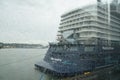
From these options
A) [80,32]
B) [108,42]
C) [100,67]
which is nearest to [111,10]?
[108,42]

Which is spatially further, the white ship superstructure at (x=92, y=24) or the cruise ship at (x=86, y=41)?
the white ship superstructure at (x=92, y=24)

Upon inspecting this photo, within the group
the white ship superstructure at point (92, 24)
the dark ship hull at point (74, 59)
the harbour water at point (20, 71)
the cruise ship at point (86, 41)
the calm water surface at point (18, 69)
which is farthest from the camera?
the white ship superstructure at point (92, 24)

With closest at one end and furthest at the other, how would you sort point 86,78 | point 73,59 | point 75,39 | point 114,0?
point 86,78
point 73,59
point 75,39
point 114,0

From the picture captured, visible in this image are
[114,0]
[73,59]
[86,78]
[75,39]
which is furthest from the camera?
[114,0]

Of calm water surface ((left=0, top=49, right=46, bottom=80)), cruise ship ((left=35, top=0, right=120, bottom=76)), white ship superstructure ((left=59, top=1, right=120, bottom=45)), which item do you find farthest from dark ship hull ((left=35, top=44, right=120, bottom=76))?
calm water surface ((left=0, top=49, right=46, bottom=80))

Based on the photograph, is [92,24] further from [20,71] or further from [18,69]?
[18,69]

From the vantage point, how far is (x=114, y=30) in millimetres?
23016

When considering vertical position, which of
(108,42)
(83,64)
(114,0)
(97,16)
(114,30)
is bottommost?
(83,64)

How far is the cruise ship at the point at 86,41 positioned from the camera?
57.3 ft

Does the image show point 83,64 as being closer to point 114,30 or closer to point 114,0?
point 114,30

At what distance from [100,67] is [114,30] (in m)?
6.21

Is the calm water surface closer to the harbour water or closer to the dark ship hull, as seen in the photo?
the harbour water

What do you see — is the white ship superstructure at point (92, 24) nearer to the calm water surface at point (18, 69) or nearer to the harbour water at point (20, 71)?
the harbour water at point (20, 71)

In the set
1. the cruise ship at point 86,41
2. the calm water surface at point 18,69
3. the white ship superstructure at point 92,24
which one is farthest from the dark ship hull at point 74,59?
the calm water surface at point 18,69
